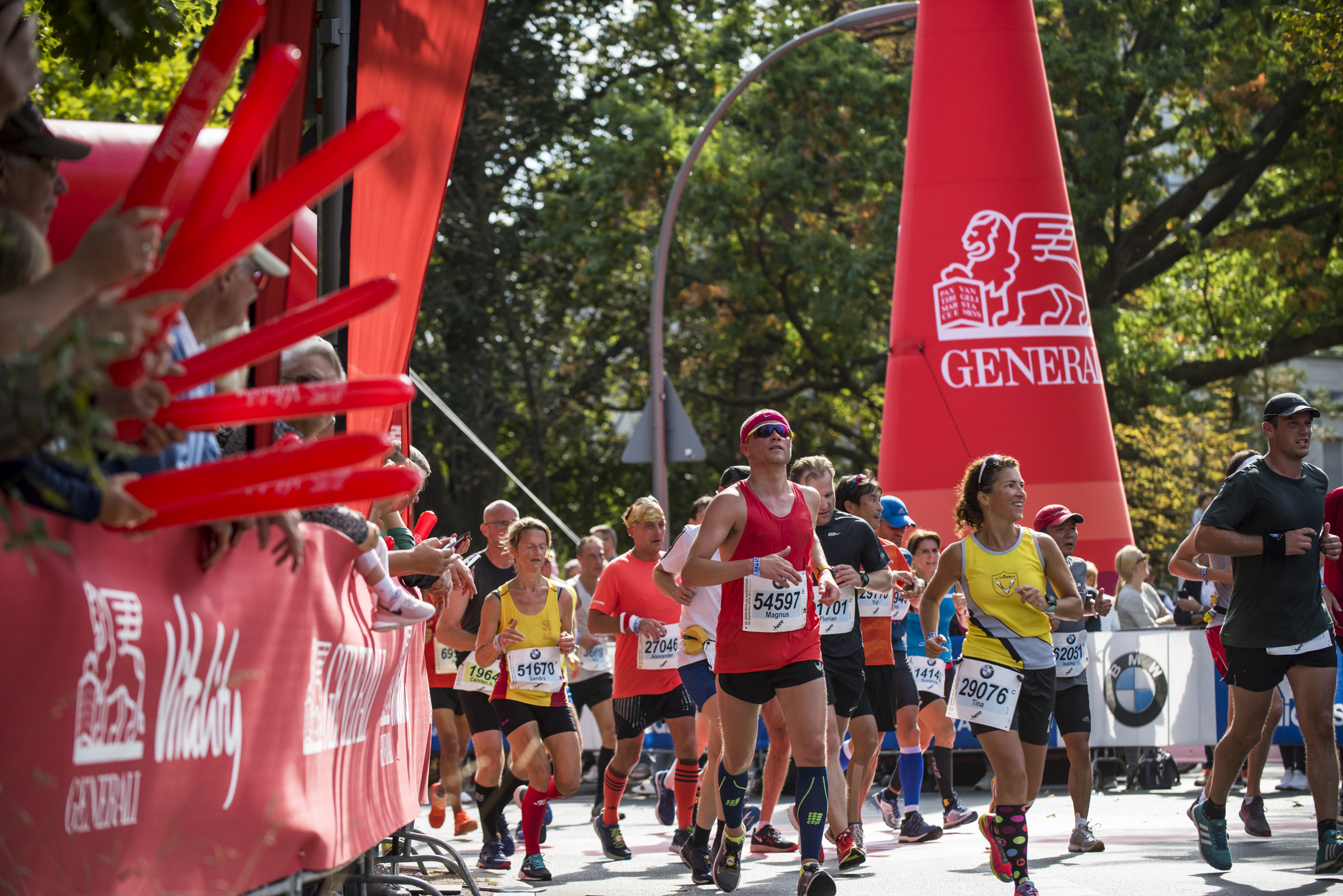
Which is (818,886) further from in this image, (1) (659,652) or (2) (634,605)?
(2) (634,605)

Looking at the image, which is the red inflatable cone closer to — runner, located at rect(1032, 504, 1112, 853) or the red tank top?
runner, located at rect(1032, 504, 1112, 853)

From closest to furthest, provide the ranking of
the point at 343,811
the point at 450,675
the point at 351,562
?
the point at 343,811, the point at 351,562, the point at 450,675

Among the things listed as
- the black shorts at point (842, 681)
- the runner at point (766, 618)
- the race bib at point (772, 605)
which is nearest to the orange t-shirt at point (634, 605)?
the black shorts at point (842, 681)

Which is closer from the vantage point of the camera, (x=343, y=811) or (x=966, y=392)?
(x=343, y=811)

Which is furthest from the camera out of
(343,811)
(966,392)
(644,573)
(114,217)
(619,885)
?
(966,392)

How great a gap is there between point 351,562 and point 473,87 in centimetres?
2151

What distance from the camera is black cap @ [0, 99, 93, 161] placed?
3172 millimetres

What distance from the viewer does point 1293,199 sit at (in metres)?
25.4

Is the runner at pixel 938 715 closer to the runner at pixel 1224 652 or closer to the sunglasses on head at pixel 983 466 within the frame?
the runner at pixel 1224 652

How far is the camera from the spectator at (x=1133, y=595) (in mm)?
14875

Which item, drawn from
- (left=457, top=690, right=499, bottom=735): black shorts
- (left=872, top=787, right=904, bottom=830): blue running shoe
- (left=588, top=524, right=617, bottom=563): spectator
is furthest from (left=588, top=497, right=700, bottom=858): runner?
(left=588, top=524, right=617, bottom=563): spectator

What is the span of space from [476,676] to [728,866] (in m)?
2.82

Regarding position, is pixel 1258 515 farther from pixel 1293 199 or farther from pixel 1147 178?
pixel 1293 199

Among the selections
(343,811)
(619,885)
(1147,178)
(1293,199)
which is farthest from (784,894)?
(1293,199)
